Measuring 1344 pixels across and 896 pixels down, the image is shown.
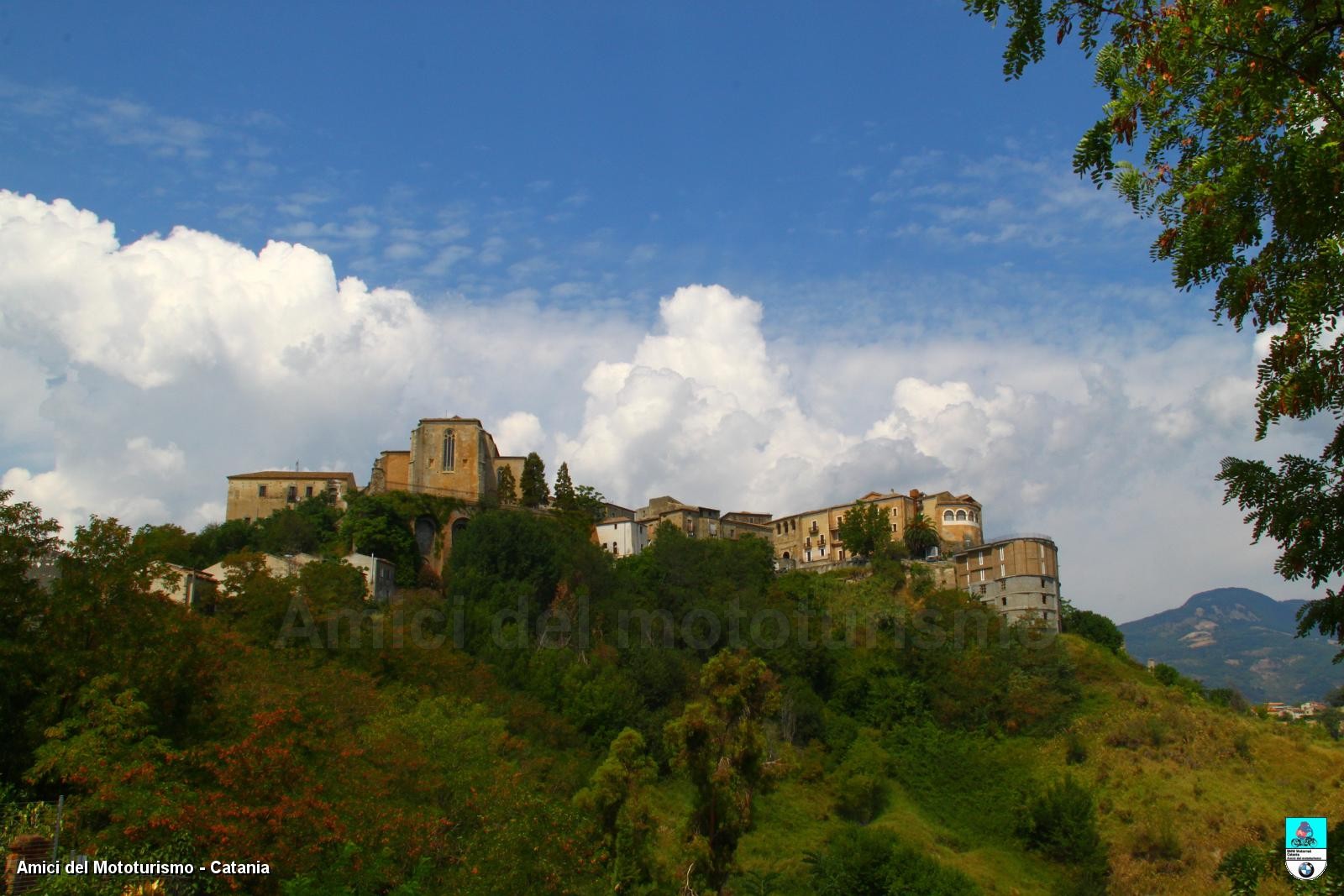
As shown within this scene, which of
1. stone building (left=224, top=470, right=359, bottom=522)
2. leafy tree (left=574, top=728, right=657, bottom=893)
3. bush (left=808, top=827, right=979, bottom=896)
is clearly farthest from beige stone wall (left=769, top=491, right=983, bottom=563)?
leafy tree (left=574, top=728, right=657, bottom=893)

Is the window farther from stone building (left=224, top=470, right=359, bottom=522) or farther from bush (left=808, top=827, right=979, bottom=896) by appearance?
bush (left=808, top=827, right=979, bottom=896)

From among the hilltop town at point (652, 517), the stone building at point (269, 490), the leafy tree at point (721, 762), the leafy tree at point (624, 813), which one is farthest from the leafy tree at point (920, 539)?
the leafy tree at point (624, 813)

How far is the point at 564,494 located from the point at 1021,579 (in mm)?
29213

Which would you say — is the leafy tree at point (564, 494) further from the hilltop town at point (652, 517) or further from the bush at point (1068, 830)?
the bush at point (1068, 830)

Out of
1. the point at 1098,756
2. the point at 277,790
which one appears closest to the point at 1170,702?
the point at 1098,756

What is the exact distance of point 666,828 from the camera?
3875 cm

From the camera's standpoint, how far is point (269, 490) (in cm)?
7394

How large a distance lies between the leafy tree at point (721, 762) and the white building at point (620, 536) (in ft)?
161

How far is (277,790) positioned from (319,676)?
11863 millimetres

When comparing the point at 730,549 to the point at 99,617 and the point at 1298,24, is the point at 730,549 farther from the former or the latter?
the point at 1298,24

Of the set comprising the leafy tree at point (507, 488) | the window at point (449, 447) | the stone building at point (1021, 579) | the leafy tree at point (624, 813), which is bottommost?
the leafy tree at point (624, 813)

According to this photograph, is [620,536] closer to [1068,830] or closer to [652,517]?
[652,517]

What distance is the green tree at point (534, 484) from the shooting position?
7306 cm

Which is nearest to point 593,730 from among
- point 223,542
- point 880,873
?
point 880,873
